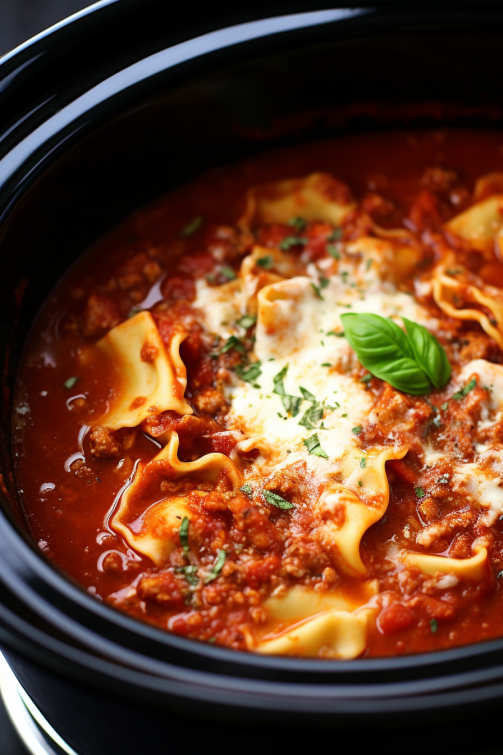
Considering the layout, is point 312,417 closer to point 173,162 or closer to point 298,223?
point 298,223

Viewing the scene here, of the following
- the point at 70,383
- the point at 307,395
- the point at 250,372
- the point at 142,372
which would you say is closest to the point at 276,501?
the point at 307,395

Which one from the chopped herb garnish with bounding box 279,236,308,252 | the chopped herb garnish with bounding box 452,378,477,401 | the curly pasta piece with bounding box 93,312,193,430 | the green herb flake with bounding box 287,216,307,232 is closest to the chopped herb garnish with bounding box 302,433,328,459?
the curly pasta piece with bounding box 93,312,193,430

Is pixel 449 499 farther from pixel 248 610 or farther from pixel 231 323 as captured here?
pixel 231 323

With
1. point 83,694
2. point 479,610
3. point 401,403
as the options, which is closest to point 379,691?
point 83,694

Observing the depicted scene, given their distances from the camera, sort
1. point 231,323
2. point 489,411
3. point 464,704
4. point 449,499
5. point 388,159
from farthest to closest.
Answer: point 388,159, point 231,323, point 489,411, point 449,499, point 464,704

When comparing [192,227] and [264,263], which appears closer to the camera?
[264,263]

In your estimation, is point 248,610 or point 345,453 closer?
point 248,610

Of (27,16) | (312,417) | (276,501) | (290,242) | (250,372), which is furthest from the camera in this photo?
(27,16)
